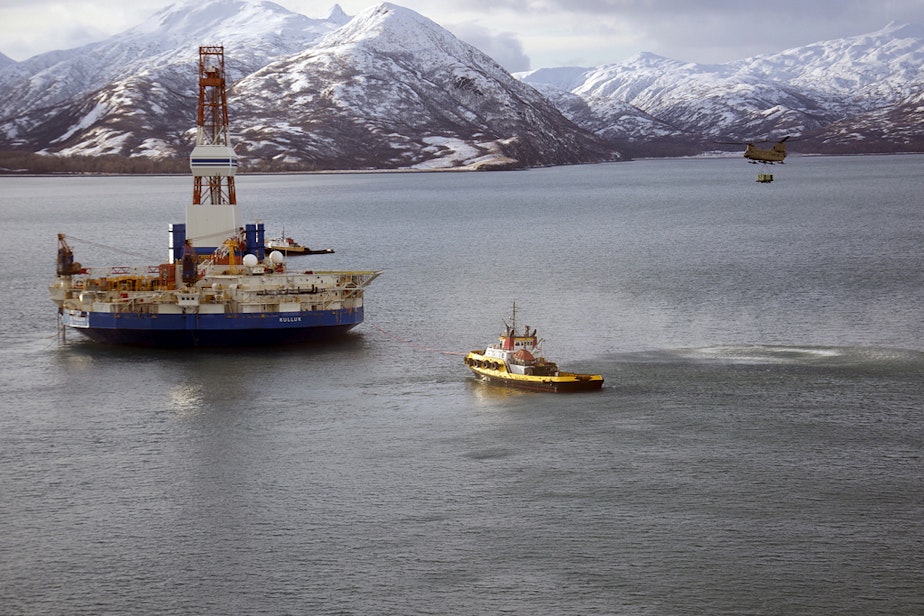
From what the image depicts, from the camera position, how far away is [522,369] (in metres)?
78.4

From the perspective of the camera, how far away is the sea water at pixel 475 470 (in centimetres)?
4756

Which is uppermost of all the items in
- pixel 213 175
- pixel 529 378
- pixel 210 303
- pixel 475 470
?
pixel 213 175

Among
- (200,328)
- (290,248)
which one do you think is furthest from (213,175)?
(290,248)

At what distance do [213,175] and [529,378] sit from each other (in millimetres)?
49199

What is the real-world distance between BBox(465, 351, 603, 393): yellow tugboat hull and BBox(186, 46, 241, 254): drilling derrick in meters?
39.3

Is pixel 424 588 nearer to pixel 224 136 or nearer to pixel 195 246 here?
pixel 195 246

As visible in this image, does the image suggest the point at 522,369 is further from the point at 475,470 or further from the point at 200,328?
the point at 200,328

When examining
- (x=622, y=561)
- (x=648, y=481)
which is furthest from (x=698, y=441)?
(x=622, y=561)

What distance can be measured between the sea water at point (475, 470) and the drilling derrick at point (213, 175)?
1677cm

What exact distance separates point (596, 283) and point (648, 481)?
2720 inches

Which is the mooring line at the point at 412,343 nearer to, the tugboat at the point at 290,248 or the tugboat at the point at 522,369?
the tugboat at the point at 522,369

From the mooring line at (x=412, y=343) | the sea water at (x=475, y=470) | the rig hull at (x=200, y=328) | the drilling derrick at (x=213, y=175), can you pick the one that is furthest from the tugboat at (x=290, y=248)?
the rig hull at (x=200, y=328)

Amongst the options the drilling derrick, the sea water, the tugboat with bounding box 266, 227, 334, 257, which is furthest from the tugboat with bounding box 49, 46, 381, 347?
the tugboat with bounding box 266, 227, 334, 257

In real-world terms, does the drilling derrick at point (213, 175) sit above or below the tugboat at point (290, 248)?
above
